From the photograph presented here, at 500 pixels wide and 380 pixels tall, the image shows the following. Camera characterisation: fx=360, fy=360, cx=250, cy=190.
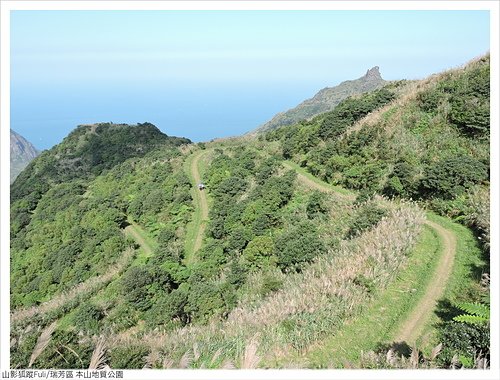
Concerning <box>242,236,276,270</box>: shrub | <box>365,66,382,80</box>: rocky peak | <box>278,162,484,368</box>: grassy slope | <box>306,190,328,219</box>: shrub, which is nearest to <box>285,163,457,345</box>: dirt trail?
<box>278,162,484,368</box>: grassy slope

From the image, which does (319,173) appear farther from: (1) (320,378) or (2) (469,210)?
(1) (320,378)

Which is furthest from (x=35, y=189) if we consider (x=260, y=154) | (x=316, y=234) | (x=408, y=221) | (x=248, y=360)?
(x=248, y=360)

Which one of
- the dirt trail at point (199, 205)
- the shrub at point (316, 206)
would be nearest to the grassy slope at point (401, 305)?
the shrub at point (316, 206)

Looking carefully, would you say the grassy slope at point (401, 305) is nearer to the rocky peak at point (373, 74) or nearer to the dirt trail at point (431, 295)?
the dirt trail at point (431, 295)

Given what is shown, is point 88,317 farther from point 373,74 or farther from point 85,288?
point 373,74

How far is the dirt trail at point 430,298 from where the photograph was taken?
332 inches

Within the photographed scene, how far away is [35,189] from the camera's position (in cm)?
6538

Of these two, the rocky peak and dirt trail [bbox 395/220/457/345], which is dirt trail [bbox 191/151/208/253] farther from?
the rocky peak

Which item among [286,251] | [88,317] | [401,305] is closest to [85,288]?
[88,317]

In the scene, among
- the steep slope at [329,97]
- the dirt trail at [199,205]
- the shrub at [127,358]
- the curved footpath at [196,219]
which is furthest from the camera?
the steep slope at [329,97]

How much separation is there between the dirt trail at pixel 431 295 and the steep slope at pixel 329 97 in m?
113

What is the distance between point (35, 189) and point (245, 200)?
5407cm

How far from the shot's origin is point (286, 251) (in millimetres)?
17312

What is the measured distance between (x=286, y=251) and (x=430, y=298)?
8356mm
